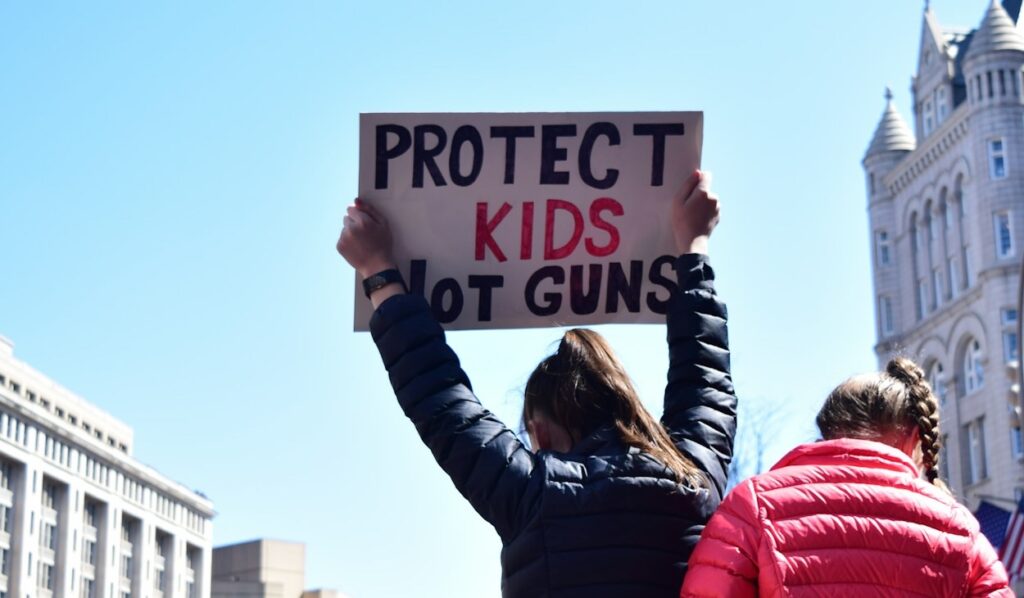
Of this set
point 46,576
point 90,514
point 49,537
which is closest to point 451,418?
point 46,576

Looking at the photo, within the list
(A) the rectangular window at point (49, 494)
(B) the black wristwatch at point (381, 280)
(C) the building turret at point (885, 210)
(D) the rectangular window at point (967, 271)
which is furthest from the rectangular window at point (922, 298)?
(B) the black wristwatch at point (381, 280)

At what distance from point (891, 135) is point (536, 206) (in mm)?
75553

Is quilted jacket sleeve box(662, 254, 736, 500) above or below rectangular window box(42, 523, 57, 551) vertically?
below

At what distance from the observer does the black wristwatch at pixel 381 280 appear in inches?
176

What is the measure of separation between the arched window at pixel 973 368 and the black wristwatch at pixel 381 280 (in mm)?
64437

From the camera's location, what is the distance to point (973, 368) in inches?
2689

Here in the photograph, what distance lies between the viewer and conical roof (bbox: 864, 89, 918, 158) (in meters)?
77.9

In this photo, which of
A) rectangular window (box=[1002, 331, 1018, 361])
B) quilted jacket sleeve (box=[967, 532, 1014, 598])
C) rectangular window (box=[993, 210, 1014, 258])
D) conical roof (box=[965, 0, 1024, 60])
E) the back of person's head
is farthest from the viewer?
conical roof (box=[965, 0, 1024, 60])

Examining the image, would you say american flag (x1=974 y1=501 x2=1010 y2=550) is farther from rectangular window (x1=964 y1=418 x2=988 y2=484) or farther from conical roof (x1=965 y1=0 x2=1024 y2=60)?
conical roof (x1=965 y1=0 x2=1024 y2=60)

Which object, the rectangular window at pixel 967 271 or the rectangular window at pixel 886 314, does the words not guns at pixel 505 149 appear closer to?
the rectangular window at pixel 967 271

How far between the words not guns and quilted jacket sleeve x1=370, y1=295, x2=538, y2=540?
633 mm

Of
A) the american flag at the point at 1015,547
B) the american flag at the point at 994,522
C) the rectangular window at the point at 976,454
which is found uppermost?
the rectangular window at the point at 976,454

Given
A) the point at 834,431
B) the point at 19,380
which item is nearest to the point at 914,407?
the point at 834,431

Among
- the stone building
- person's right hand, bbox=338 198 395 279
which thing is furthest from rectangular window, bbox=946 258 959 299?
the stone building
